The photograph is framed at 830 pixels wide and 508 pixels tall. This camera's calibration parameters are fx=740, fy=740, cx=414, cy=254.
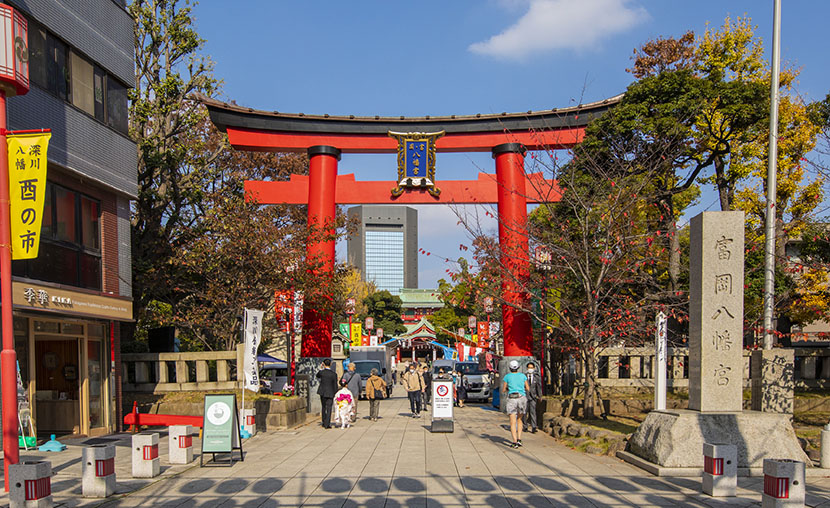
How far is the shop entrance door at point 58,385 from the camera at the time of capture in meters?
17.2

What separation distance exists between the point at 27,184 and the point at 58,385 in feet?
22.6

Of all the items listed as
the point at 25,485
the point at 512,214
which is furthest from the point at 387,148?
the point at 25,485

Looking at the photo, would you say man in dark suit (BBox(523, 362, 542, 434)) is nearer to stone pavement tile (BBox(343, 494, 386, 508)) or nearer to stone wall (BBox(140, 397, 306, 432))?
stone wall (BBox(140, 397, 306, 432))

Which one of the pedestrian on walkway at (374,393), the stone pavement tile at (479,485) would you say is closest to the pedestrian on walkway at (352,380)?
the pedestrian on walkway at (374,393)

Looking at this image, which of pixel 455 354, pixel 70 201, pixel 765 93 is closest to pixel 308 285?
pixel 70 201

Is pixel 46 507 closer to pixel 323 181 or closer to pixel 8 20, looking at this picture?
pixel 8 20

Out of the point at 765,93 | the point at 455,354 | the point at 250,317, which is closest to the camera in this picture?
the point at 250,317

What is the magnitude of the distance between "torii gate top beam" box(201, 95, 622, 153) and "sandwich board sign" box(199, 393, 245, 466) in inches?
594

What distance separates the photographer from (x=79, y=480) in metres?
11.6

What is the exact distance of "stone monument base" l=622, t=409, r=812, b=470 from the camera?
11.7 meters

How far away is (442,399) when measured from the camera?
734 inches

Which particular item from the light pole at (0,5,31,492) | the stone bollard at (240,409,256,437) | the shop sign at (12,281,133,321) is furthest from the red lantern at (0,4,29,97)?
the stone bollard at (240,409,256,437)

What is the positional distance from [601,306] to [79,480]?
46.5 feet

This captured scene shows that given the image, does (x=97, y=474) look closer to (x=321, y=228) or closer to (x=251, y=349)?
(x=251, y=349)
